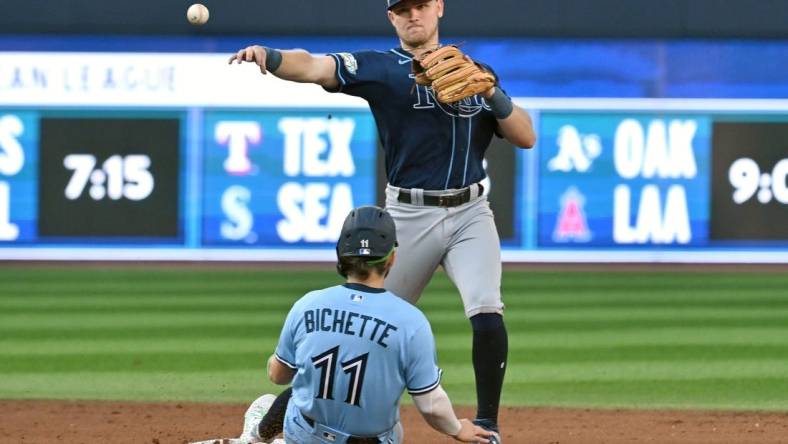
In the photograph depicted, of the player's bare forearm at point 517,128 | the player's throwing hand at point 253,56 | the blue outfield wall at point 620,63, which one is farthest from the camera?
the blue outfield wall at point 620,63

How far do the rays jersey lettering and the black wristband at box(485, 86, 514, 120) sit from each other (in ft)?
0.44

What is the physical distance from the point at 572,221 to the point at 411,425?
6776 millimetres

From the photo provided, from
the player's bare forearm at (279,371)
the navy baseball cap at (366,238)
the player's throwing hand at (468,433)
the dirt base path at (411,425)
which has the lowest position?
the dirt base path at (411,425)

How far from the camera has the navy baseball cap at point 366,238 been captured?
154 inches

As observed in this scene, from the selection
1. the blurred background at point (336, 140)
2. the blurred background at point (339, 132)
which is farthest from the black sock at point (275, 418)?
the blurred background at point (339, 132)

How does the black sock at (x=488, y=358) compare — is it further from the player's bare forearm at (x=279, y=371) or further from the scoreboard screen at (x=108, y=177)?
the scoreboard screen at (x=108, y=177)

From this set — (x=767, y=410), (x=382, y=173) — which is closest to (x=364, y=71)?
(x=767, y=410)

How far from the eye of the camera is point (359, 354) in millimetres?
3832

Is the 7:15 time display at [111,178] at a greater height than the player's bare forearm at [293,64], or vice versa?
the player's bare forearm at [293,64]

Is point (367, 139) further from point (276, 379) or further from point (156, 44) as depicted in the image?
point (276, 379)

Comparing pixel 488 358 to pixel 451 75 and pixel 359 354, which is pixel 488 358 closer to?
pixel 451 75

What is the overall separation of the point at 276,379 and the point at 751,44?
9997 millimetres

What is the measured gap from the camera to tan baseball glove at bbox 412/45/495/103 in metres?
4.74

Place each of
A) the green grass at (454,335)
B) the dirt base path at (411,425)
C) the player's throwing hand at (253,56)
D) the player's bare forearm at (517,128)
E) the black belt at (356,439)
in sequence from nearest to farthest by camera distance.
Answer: the black belt at (356,439) < the player's throwing hand at (253,56) < the player's bare forearm at (517,128) < the dirt base path at (411,425) < the green grass at (454,335)
